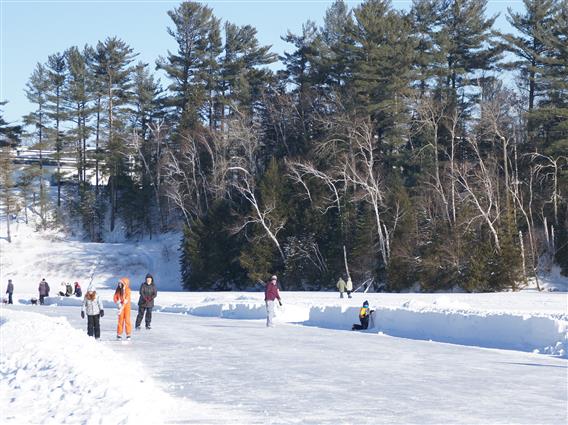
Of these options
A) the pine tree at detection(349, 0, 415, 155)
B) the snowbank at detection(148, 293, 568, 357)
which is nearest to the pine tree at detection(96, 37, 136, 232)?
the pine tree at detection(349, 0, 415, 155)

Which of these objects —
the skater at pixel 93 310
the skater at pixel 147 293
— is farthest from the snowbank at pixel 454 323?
the skater at pixel 93 310

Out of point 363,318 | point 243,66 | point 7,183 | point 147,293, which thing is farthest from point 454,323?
point 7,183

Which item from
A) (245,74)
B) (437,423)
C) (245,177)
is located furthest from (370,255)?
(437,423)

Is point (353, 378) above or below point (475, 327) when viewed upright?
below

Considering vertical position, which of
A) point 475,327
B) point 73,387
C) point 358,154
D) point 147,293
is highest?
point 358,154

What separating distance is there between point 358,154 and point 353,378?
42389 mm

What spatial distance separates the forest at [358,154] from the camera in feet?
163

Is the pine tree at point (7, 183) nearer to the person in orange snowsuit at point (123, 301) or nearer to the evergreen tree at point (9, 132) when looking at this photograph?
the evergreen tree at point (9, 132)

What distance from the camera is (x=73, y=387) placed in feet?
38.3

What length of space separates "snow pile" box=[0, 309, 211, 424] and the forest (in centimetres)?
3380

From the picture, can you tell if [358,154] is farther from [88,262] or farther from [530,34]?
[88,262]

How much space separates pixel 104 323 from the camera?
28.1m

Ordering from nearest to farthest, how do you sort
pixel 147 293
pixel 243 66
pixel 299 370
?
pixel 299 370 → pixel 147 293 → pixel 243 66

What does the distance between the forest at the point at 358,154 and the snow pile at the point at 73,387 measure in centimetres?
3380
